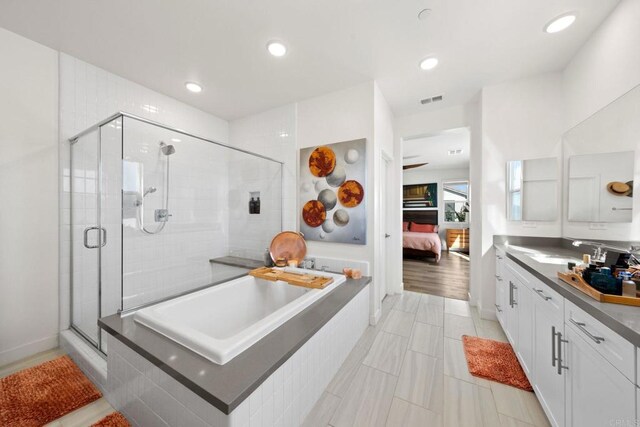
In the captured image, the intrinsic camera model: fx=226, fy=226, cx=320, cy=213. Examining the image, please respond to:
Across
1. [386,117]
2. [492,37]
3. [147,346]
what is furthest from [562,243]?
[147,346]

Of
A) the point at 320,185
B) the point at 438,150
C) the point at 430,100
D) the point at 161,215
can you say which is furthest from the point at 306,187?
the point at 438,150

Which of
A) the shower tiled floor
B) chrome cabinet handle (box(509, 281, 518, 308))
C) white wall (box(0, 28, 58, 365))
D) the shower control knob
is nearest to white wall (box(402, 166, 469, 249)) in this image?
the shower tiled floor

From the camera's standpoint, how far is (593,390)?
876mm

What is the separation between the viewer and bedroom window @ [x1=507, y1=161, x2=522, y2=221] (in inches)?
94.7

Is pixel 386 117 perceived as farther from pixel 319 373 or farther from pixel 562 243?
pixel 319 373

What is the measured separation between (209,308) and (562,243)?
3.33 m

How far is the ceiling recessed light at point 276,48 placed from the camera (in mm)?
1889

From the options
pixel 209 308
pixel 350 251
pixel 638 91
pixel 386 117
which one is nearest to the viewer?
pixel 638 91

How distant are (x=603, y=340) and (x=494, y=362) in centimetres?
121

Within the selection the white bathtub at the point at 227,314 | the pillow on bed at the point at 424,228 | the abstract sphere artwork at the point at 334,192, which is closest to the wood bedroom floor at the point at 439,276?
the pillow on bed at the point at 424,228

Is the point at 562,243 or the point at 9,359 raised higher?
the point at 562,243

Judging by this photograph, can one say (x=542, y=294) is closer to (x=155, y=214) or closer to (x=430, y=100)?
(x=430, y=100)

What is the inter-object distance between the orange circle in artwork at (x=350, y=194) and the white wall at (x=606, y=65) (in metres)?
1.92

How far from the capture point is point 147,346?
1133 millimetres
